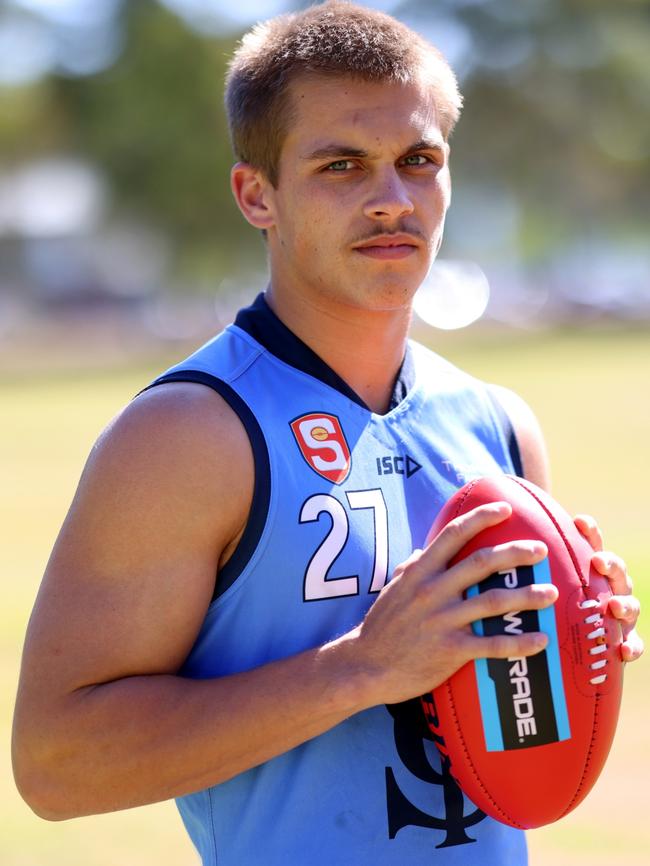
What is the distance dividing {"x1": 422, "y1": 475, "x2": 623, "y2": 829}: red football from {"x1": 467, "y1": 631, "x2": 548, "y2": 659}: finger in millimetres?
34

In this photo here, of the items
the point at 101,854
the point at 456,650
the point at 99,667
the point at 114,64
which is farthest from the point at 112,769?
the point at 114,64

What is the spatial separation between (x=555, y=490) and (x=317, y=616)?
10731 mm

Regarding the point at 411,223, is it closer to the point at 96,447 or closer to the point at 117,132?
the point at 96,447

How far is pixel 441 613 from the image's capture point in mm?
2092

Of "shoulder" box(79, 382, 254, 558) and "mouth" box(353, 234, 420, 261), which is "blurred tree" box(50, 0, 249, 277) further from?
"shoulder" box(79, 382, 254, 558)

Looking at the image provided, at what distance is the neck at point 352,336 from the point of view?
8.29ft

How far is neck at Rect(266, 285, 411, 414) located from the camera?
8.29 feet

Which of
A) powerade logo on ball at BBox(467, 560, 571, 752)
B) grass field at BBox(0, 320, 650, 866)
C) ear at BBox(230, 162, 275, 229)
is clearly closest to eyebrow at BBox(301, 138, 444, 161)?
ear at BBox(230, 162, 275, 229)

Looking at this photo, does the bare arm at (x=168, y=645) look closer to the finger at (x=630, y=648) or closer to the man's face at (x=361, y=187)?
the finger at (x=630, y=648)

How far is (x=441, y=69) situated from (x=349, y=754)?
→ 1329 mm

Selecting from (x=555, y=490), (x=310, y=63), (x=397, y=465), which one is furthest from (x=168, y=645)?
(x=555, y=490)

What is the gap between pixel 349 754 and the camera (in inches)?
90.4

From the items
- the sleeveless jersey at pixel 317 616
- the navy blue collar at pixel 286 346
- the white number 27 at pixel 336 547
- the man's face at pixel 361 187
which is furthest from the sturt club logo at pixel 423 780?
the man's face at pixel 361 187

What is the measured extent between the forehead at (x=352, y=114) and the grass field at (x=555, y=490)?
2973mm
